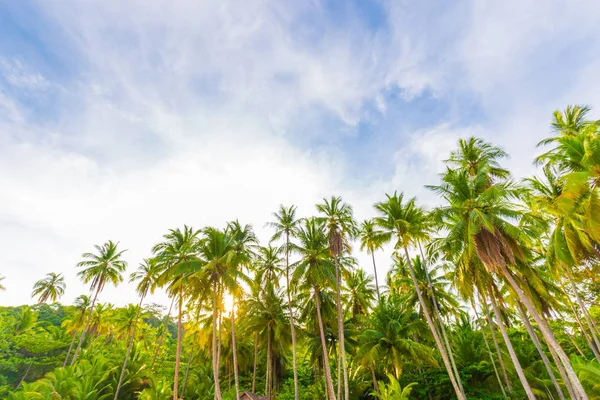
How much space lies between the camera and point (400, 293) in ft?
103

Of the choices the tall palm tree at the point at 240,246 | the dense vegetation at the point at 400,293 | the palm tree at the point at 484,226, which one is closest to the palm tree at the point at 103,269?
the dense vegetation at the point at 400,293

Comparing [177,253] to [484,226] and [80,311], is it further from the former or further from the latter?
[80,311]

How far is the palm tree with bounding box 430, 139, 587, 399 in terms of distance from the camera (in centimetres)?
1234

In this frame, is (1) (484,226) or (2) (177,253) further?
(2) (177,253)

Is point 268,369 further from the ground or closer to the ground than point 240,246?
closer to the ground

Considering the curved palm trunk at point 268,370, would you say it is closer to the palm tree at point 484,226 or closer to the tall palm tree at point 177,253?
the tall palm tree at point 177,253

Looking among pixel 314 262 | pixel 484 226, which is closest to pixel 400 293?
pixel 314 262

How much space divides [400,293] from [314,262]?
49.9 ft

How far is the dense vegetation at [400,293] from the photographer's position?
42.9ft

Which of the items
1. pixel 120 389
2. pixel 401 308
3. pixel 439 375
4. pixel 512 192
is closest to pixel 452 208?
pixel 512 192

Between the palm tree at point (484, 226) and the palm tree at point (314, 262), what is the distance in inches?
355

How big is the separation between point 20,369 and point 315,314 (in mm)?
42755

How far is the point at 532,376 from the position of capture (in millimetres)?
21312

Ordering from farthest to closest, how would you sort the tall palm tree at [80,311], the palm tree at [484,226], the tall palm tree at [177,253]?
the tall palm tree at [80,311] → the tall palm tree at [177,253] → the palm tree at [484,226]
